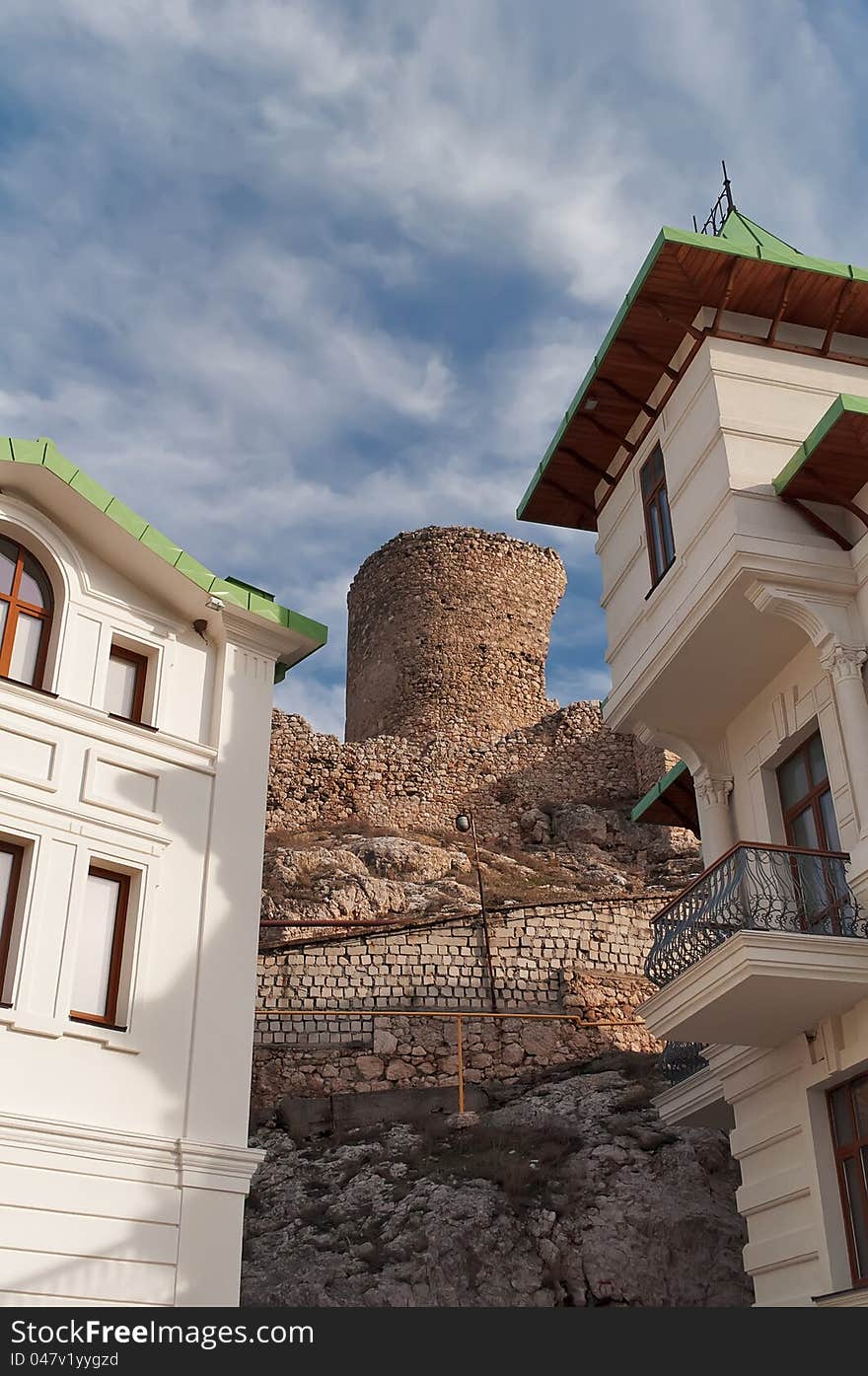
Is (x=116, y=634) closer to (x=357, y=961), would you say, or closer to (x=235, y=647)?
(x=235, y=647)

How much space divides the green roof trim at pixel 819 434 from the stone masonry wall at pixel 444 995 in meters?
11.6

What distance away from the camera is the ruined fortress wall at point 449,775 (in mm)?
34781

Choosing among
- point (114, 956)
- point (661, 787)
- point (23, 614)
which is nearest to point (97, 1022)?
point (114, 956)

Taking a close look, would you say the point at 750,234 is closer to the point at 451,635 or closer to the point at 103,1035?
the point at 103,1035

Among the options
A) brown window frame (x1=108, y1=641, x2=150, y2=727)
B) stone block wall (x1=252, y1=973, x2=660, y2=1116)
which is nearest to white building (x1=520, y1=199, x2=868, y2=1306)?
brown window frame (x1=108, y1=641, x2=150, y2=727)

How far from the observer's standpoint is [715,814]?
1452 cm

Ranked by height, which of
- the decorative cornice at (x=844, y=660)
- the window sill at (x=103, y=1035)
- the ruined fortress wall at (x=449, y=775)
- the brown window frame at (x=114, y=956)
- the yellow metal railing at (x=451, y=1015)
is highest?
the ruined fortress wall at (x=449, y=775)

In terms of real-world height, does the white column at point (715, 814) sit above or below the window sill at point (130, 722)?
above

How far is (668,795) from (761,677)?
346 centimetres

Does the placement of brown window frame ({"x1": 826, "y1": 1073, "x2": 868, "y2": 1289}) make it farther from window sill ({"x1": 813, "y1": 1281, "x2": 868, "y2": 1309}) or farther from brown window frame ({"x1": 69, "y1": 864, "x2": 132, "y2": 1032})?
brown window frame ({"x1": 69, "y1": 864, "x2": 132, "y2": 1032})

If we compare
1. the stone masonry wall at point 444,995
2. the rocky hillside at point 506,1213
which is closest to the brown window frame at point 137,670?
the rocky hillside at point 506,1213

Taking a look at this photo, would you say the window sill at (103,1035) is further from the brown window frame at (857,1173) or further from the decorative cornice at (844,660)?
the decorative cornice at (844,660)

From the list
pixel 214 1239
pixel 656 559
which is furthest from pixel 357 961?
→ pixel 214 1239

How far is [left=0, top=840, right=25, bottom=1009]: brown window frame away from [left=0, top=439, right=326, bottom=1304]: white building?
0.05 ft
